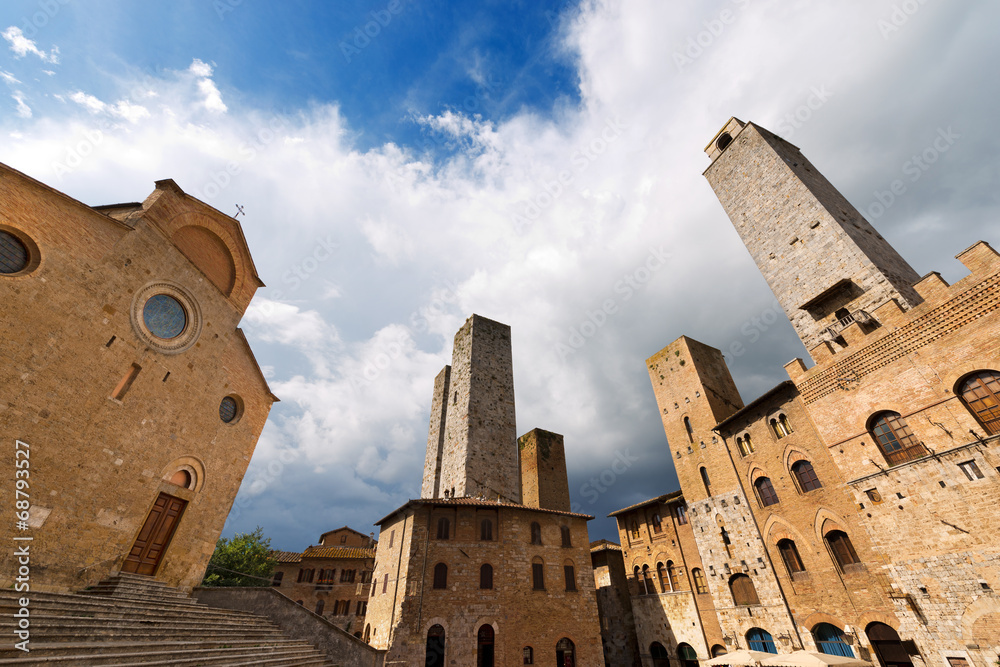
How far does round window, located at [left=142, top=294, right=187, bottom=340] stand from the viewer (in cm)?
1301

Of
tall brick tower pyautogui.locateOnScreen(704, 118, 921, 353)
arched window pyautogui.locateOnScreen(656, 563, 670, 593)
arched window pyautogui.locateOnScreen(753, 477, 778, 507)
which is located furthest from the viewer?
arched window pyautogui.locateOnScreen(656, 563, 670, 593)

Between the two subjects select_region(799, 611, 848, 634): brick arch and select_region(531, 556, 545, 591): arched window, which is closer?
select_region(799, 611, 848, 634): brick arch

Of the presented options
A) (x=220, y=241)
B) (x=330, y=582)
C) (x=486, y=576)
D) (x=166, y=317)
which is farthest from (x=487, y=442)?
(x=330, y=582)

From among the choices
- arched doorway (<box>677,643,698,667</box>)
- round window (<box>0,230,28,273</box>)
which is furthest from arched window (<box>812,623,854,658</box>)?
round window (<box>0,230,28,273</box>)

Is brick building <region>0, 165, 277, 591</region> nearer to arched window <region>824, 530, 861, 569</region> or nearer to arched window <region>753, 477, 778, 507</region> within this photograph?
arched window <region>753, 477, 778, 507</region>

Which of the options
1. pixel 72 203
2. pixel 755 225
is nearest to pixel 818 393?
pixel 755 225

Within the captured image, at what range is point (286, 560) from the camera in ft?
103

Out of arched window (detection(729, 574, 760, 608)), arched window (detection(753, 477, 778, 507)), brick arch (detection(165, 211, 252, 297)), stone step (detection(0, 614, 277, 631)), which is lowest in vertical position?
stone step (detection(0, 614, 277, 631))

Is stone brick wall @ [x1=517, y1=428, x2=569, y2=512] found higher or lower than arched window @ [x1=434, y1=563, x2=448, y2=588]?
higher

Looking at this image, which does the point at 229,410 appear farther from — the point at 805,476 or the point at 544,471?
the point at 805,476

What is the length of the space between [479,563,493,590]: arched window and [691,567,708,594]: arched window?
10.6 meters

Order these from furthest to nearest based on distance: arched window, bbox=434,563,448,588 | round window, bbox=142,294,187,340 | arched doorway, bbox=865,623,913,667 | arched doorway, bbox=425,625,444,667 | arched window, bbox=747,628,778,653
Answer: arched window, bbox=434,563,448,588
arched doorway, bbox=425,625,444,667
arched window, bbox=747,628,778,653
round window, bbox=142,294,187,340
arched doorway, bbox=865,623,913,667

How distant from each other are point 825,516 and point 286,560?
118ft

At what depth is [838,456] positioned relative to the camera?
545 inches
